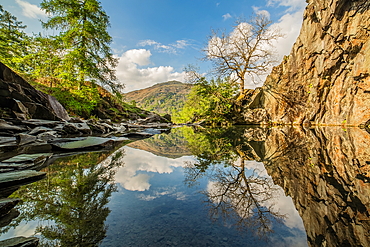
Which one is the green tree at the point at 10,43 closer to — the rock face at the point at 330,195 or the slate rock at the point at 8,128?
the slate rock at the point at 8,128

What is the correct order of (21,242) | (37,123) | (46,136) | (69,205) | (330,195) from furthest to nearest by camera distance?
(37,123)
(46,136)
(330,195)
(69,205)
(21,242)

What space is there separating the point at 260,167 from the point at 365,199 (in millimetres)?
1205

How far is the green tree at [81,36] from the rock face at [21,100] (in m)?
4.03

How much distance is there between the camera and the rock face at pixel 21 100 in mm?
5719

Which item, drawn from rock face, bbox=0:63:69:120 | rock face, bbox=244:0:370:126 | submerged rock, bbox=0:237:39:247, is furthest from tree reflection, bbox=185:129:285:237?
rock face, bbox=244:0:370:126

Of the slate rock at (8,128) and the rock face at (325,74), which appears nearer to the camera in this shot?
the slate rock at (8,128)

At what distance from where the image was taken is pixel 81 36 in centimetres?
1178

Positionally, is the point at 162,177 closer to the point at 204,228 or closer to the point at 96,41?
the point at 204,228

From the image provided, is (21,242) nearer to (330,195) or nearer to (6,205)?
(6,205)

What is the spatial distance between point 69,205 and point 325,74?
2477 centimetres

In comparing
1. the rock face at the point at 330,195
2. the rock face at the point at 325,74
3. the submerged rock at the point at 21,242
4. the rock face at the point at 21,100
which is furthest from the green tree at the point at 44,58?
the rock face at the point at 325,74

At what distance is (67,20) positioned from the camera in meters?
11.7

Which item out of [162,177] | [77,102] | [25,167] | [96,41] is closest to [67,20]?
[96,41]

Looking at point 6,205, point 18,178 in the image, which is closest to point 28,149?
point 18,178
